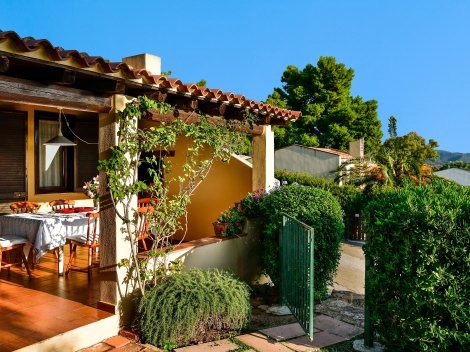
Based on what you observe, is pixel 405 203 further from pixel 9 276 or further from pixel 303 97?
pixel 303 97

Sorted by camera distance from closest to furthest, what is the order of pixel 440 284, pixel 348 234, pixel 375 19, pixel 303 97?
1. pixel 440 284
2. pixel 348 234
3. pixel 375 19
4. pixel 303 97

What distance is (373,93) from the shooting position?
1581 inches

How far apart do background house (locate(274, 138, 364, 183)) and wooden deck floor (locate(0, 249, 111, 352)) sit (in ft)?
60.3

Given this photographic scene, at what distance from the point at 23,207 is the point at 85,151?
8.13 ft

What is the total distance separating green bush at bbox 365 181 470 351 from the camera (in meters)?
3.63

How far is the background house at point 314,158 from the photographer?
23422 mm

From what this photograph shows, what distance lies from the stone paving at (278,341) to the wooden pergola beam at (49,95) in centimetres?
256

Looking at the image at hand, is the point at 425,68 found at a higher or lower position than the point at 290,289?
higher

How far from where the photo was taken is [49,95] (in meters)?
3.96

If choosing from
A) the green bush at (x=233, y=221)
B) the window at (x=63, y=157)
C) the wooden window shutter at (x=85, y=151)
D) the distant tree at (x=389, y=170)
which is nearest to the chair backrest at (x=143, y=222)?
the green bush at (x=233, y=221)

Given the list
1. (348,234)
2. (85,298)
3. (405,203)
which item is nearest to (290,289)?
(405,203)

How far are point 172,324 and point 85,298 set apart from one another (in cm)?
154

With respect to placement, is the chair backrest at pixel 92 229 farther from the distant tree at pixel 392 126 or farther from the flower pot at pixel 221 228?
the distant tree at pixel 392 126

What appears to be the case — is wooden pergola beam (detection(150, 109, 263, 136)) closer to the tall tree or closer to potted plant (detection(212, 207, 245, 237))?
potted plant (detection(212, 207, 245, 237))
